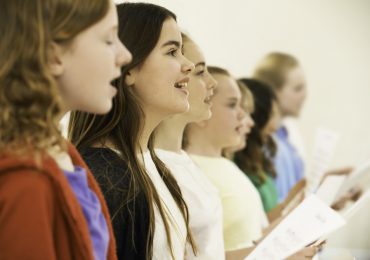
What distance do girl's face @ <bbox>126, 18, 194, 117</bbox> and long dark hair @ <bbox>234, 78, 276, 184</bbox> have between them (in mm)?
1504

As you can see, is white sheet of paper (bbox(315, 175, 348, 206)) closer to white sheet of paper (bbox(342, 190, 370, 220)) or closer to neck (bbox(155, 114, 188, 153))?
white sheet of paper (bbox(342, 190, 370, 220))

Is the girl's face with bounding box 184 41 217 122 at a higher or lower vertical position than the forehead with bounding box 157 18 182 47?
lower

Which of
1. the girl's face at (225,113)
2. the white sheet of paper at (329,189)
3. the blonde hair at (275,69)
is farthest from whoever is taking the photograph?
the blonde hair at (275,69)

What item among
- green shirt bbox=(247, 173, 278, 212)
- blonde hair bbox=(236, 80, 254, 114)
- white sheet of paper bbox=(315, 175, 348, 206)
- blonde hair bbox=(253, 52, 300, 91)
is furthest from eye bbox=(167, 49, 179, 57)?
blonde hair bbox=(253, 52, 300, 91)

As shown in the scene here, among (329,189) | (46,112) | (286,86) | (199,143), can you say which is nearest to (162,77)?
(46,112)

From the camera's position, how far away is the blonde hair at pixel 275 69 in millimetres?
4254

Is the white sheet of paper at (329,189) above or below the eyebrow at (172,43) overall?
below

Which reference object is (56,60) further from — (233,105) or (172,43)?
(233,105)

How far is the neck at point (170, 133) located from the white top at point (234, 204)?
1.23 feet

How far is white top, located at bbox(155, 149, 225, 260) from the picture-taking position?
1.86 metres

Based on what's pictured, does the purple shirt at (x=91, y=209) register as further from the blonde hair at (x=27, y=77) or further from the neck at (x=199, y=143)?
the neck at (x=199, y=143)

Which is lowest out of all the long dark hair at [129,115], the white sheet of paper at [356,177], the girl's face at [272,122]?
the girl's face at [272,122]

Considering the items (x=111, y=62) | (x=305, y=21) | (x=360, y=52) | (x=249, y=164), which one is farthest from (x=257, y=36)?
(x=111, y=62)

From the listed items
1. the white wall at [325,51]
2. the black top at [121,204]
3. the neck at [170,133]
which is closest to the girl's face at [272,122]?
the neck at [170,133]
